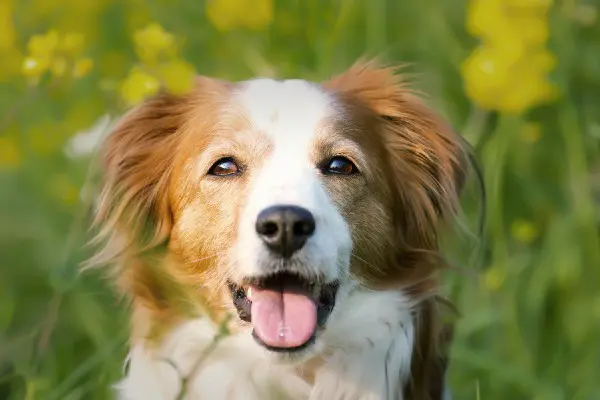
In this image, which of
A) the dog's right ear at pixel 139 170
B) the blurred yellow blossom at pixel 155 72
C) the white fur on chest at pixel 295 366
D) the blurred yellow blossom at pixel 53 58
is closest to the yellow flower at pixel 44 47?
the blurred yellow blossom at pixel 53 58

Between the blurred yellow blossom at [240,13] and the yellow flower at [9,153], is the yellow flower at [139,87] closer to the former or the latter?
the blurred yellow blossom at [240,13]

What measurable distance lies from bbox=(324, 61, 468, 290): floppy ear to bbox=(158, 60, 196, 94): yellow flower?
45cm

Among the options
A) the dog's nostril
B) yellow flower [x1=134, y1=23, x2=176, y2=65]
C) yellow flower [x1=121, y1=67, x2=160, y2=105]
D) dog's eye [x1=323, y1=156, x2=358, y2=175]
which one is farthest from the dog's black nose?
yellow flower [x1=134, y1=23, x2=176, y2=65]

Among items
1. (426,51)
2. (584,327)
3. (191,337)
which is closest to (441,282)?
(191,337)

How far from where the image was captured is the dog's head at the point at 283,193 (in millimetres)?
3336

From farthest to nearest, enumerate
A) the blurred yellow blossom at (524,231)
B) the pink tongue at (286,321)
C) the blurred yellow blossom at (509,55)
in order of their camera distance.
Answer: the blurred yellow blossom at (524,231) < the blurred yellow blossom at (509,55) < the pink tongue at (286,321)

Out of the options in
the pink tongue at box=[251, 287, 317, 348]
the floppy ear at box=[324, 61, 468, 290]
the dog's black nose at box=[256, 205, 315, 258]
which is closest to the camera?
the dog's black nose at box=[256, 205, 315, 258]

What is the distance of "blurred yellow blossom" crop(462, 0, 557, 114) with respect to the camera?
464 cm

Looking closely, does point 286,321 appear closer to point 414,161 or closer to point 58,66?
point 414,161

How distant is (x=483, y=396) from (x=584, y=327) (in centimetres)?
69

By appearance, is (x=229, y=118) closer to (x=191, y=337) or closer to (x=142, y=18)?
(x=191, y=337)

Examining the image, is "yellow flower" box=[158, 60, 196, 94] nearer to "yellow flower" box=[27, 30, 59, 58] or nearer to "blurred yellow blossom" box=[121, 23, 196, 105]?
"blurred yellow blossom" box=[121, 23, 196, 105]

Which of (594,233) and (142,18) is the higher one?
(142,18)

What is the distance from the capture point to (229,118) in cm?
360
